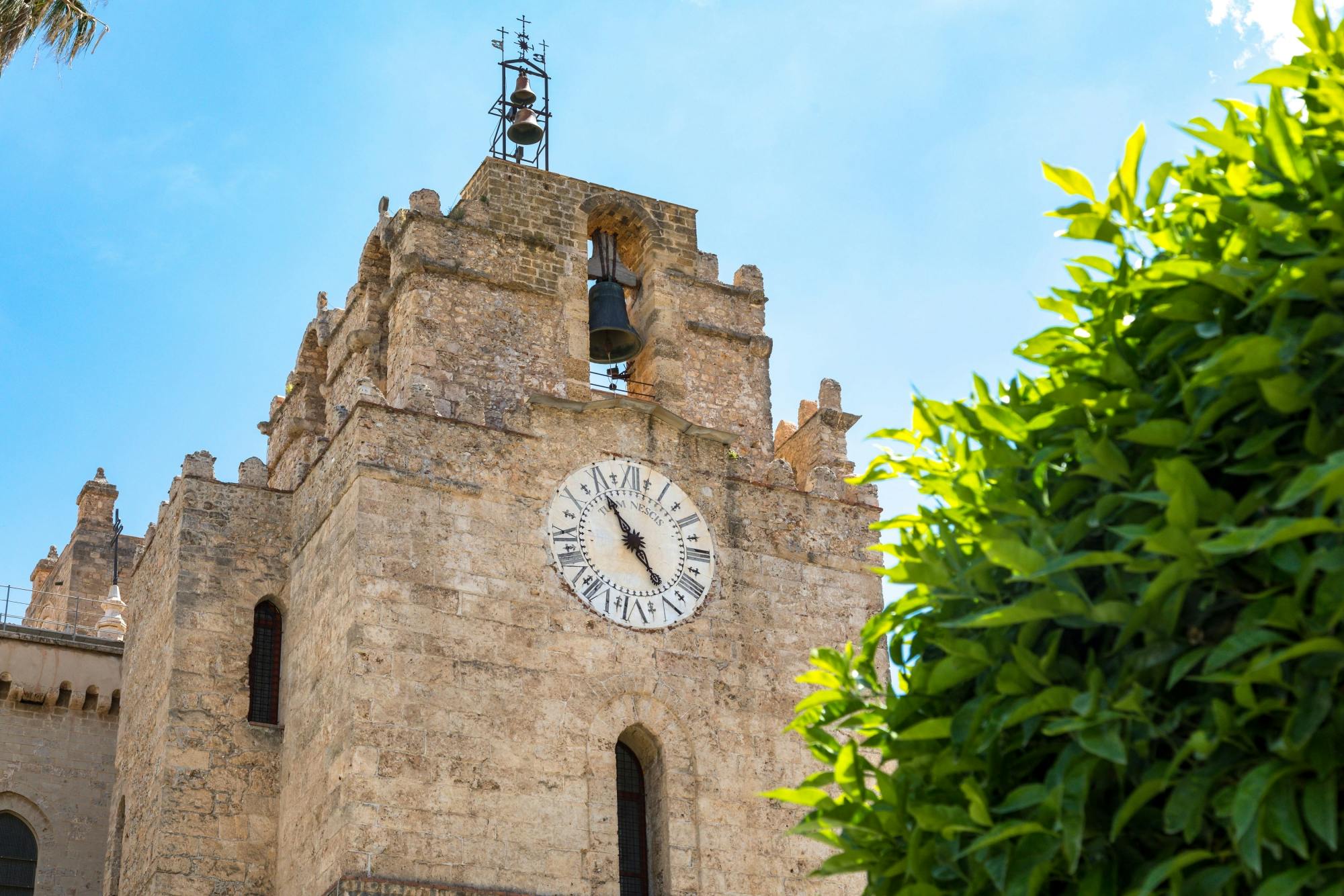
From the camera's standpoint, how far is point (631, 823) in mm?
20422

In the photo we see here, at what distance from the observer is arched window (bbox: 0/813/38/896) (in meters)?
25.4

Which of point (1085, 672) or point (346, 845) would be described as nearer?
point (1085, 672)

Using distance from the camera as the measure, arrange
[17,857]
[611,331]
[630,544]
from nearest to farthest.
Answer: [630,544] < [611,331] < [17,857]

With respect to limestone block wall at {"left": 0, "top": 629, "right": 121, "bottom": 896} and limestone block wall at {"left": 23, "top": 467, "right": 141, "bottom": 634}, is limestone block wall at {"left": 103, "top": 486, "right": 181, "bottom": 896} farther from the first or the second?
limestone block wall at {"left": 23, "top": 467, "right": 141, "bottom": 634}

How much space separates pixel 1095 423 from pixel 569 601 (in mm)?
12465

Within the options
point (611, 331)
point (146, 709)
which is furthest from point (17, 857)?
point (611, 331)

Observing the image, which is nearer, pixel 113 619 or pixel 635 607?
pixel 635 607

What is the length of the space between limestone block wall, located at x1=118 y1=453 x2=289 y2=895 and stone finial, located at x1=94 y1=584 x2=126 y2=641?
7328mm

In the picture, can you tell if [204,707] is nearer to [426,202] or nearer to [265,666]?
[265,666]

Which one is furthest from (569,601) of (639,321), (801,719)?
(801,719)

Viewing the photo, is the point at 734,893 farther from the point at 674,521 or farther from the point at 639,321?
the point at 639,321

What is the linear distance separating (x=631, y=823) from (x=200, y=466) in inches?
278

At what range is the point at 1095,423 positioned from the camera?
868 centimetres

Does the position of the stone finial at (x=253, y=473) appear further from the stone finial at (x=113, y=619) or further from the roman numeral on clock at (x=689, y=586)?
the stone finial at (x=113, y=619)
